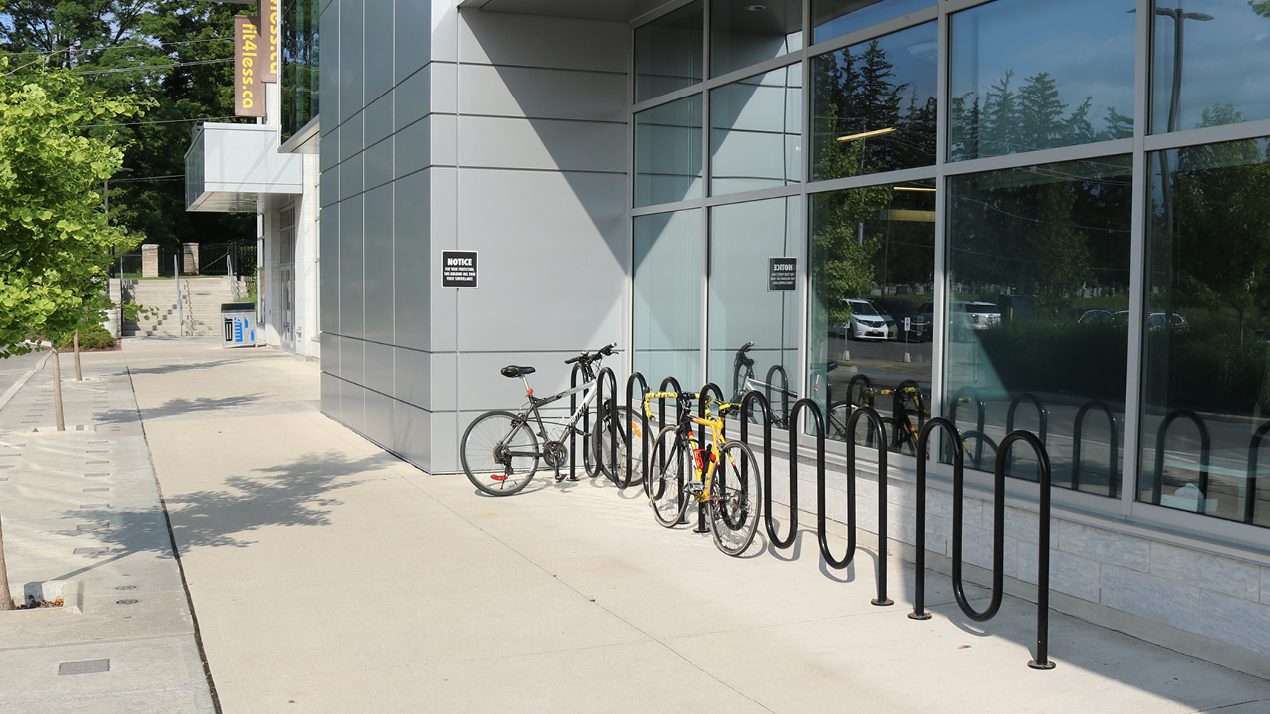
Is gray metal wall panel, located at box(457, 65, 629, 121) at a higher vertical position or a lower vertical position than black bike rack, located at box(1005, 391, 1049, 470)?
higher

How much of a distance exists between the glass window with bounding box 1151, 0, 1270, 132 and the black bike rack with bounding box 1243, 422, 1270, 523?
1455mm

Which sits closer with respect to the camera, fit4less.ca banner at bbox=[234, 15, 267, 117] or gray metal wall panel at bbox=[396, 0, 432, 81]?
gray metal wall panel at bbox=[396, 0, 432, 81]

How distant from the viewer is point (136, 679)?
5371mm

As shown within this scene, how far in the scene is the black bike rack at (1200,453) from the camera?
19.1 feet

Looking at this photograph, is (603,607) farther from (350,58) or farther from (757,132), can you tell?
(350,58)

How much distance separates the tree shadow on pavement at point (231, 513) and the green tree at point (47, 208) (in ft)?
6.22

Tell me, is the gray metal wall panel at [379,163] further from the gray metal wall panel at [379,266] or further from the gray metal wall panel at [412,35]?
the gray metal wall panel at [412,35]

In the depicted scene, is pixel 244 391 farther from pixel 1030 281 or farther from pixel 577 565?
pixel 1030 281

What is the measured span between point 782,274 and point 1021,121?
2.61 m

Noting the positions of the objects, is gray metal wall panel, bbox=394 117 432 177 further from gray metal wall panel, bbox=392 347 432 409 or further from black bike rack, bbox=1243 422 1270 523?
black bike rack, bbox=1243 422 1270 523

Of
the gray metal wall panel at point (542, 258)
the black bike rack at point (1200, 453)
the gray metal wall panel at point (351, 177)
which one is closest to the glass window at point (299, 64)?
the gray metal wall panel at point (351, 177)

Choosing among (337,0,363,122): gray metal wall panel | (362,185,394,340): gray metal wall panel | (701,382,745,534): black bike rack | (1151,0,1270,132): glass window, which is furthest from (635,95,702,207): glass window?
(1151,0,1270,132): glass window

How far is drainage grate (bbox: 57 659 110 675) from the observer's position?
5461 mm

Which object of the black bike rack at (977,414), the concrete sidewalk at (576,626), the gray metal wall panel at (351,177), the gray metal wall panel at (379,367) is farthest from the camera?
the gray metal wall panel at (351,177)
